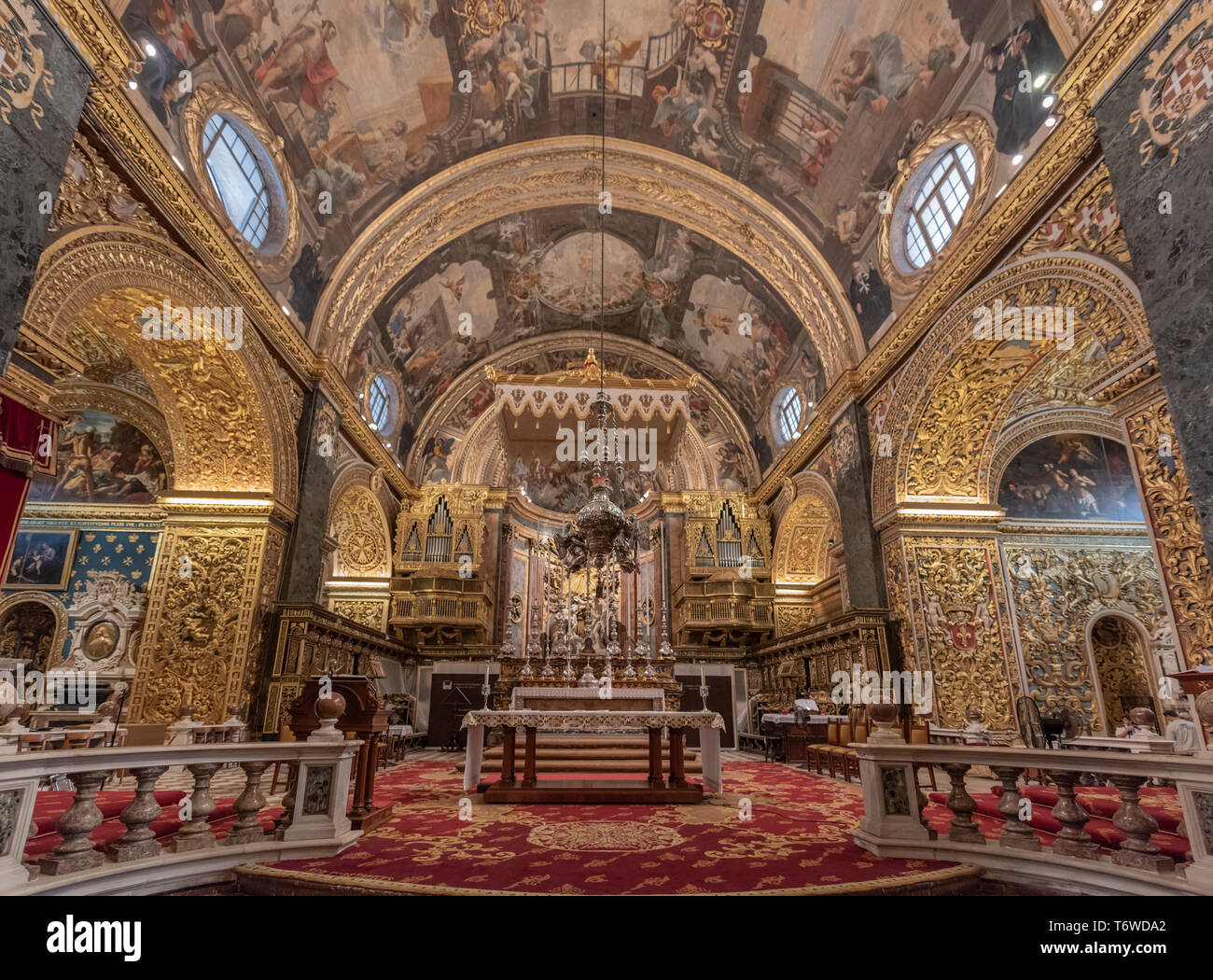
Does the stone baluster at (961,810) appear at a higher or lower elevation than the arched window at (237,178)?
lower

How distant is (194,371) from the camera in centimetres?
985

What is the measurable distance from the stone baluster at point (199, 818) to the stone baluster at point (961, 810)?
4.93m

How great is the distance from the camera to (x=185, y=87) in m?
7.91

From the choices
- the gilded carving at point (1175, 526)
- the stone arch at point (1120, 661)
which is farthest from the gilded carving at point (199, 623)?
the stone arch at point (1120, 661)

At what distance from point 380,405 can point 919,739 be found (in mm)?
13317

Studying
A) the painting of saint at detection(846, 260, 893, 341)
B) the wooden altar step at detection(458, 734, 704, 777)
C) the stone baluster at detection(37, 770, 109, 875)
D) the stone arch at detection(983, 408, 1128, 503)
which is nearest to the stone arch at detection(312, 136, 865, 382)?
the painting of saint at detection(846, 260, 893, 341)

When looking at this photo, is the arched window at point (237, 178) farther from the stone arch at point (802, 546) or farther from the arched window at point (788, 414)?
the stone arch at point (802, 546)

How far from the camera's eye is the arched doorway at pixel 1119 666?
11.9 metres

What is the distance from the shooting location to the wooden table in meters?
6.62

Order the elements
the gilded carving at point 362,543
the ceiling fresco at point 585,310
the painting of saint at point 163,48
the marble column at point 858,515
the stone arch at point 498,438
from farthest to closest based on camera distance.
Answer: the stone arch at point 498,438 < the gilded carving at point 362,543 < the ceiling fresco at point 585,310 < the marble column at point 858,515 < the painting of saint at point 163,48

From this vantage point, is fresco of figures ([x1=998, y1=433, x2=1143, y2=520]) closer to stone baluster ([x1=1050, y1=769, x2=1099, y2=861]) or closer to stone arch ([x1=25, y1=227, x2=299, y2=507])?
stone baluster ([x1=1050, y1=769, x2=1099, y2=861])

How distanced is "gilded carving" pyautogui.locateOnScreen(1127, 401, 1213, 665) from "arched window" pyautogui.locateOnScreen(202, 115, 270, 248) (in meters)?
11.7
